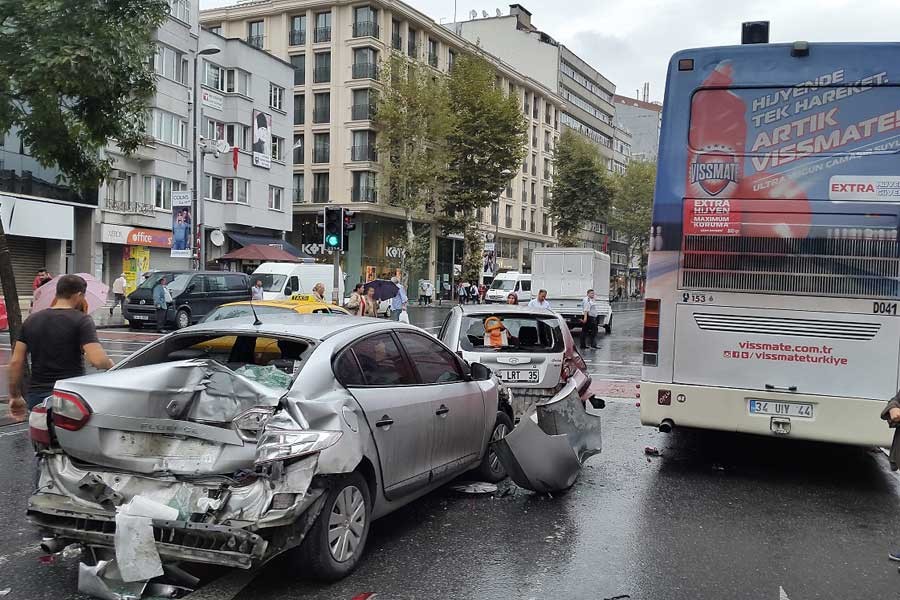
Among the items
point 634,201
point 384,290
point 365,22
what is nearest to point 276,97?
point 365,22

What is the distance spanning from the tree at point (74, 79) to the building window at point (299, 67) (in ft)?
146

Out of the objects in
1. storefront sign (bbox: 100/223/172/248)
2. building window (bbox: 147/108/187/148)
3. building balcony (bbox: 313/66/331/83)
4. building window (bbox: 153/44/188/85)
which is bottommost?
storefront sign (bbox: 100/223/172/248)

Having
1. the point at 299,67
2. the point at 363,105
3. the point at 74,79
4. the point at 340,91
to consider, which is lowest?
the point at 74,79

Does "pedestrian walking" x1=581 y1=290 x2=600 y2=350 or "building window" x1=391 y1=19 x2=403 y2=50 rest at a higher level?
"building window" x1=391 y1=19 x2=403 y2=50

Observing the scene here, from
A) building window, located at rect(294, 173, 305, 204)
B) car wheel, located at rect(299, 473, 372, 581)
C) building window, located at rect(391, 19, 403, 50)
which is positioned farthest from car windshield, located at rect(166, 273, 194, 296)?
building window, located at rect(391, 19, 403, 50)

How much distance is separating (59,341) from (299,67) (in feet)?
170

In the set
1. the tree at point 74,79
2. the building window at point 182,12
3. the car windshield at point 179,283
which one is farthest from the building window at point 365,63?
the tree at point 74,79

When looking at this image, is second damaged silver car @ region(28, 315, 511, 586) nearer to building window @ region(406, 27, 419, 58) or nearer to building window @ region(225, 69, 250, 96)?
building window @ region(225, 69, 250, 96)

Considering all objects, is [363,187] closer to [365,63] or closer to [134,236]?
[365,63]

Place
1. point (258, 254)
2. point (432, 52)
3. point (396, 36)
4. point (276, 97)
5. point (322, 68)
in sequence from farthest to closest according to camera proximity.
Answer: point (432, 52) → point (396, 36) → point (322, 68) → point (276, 97) → point (258, 254)

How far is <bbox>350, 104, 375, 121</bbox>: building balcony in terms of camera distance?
170ft

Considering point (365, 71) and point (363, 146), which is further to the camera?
point (363, 146)

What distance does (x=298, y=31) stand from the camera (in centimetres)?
5453

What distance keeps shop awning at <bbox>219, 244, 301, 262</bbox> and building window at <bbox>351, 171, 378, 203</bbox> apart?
11.6 m
